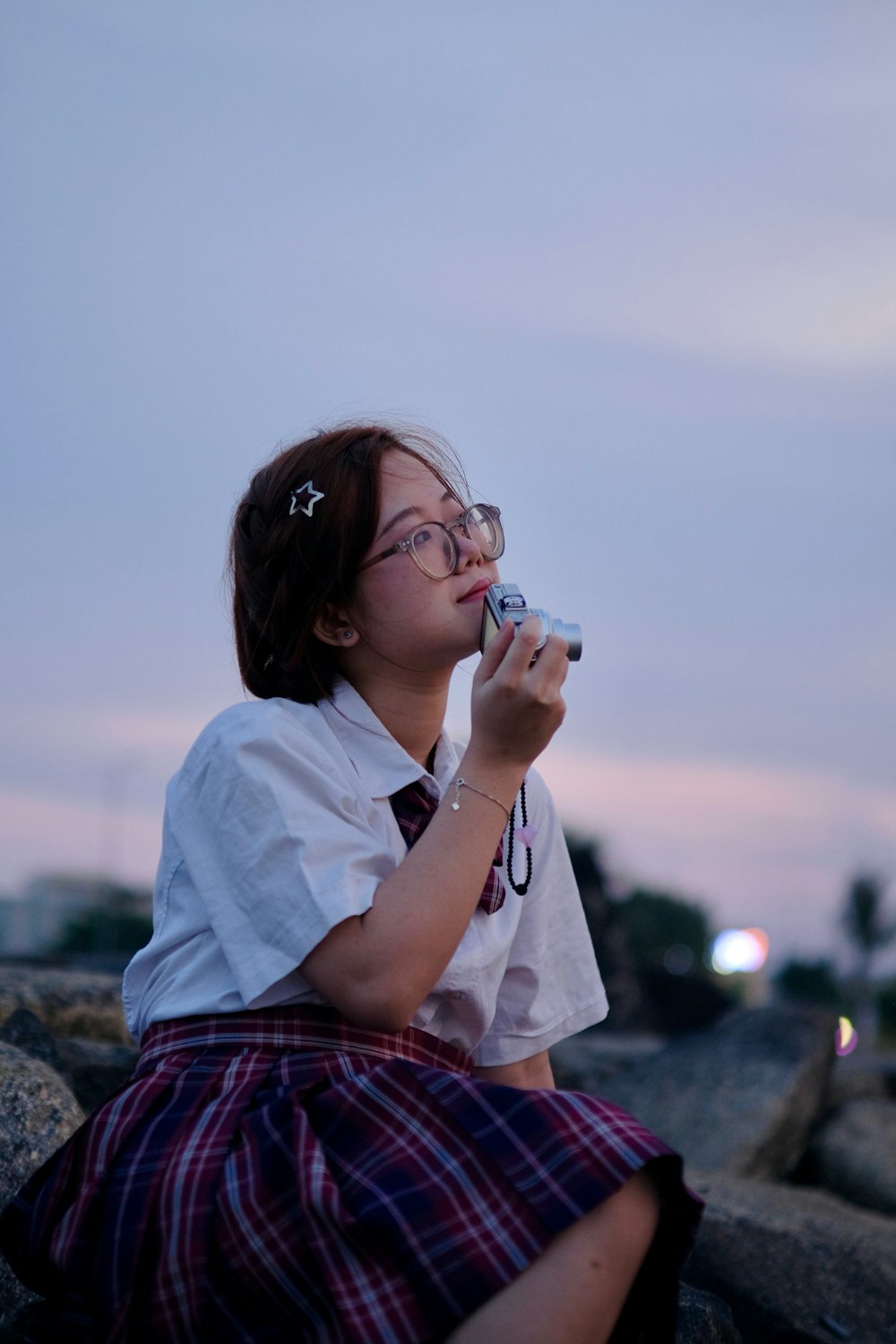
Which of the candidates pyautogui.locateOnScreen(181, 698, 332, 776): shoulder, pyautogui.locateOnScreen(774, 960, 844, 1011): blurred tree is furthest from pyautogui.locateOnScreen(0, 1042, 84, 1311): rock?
pyautogui.locateOnScreen(774, 960, 844, 1011): blurred tree

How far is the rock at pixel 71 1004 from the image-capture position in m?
4.87

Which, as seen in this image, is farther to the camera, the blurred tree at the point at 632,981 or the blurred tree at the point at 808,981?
the blurred tree at the point at 808,981

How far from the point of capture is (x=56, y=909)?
30.0m

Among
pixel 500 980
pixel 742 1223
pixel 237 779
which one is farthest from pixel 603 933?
pixel 237 779

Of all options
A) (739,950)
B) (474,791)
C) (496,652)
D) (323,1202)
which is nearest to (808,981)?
(739,950)

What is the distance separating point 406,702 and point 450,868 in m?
0.67

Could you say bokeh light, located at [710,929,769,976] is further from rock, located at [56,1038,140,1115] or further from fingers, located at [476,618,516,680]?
fingers, located at [476,618,516,680]

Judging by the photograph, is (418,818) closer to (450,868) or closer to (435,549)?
(450,868)

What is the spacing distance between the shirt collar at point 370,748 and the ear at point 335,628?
0.09m

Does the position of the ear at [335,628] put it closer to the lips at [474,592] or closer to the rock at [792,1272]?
the lips at [474,592]

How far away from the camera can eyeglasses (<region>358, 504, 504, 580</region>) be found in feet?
9.11

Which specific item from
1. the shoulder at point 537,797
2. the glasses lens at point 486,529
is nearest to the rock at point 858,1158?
the shoulder at point 537,797

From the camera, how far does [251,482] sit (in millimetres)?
3021

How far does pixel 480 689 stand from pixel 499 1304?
42.5 inches
